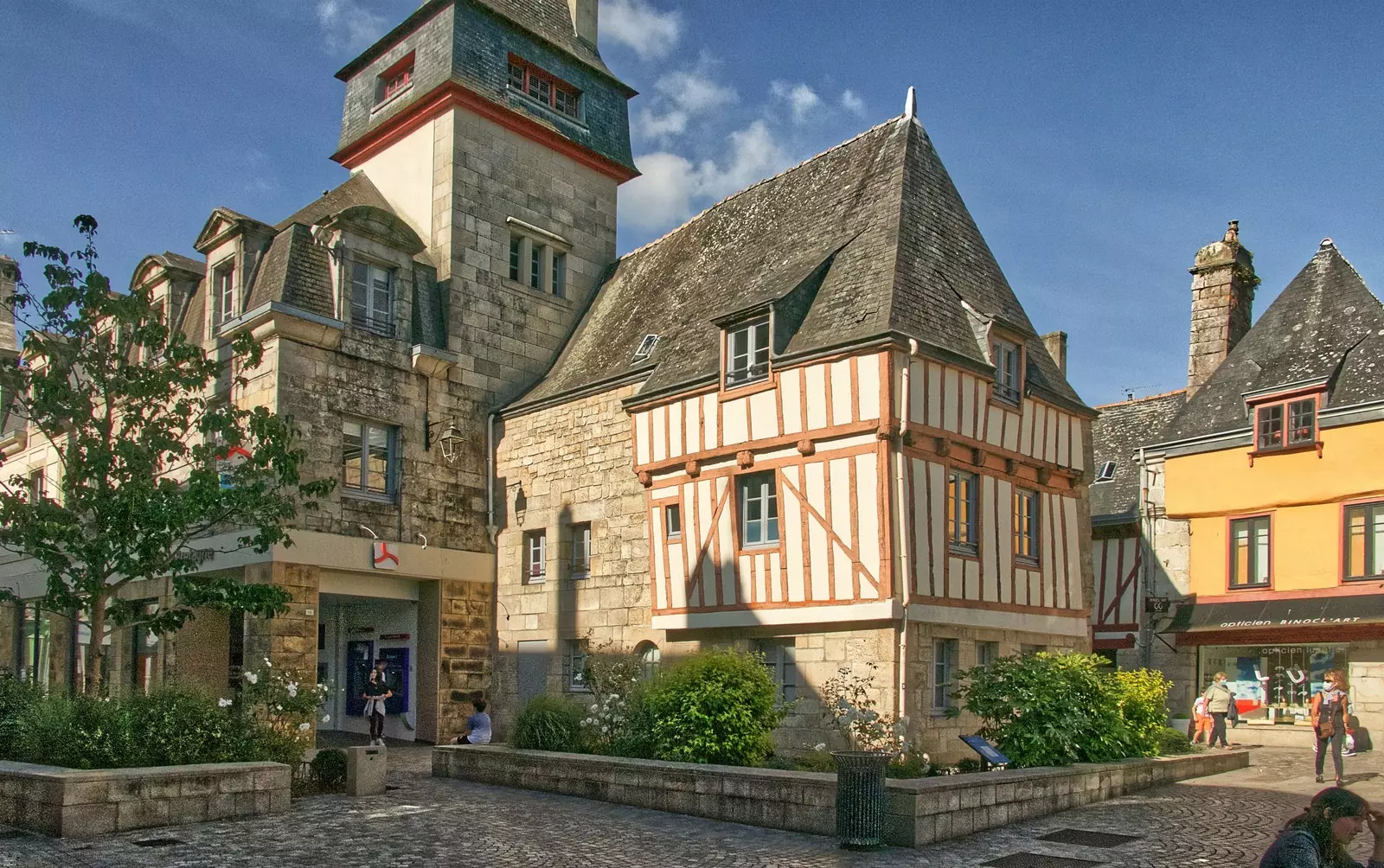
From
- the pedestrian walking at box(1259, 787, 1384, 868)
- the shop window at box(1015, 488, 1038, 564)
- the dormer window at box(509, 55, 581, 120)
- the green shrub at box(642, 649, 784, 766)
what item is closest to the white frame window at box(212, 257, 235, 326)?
the dormer window at box(509, 55, 581, 120)

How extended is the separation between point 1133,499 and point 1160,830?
1277cm

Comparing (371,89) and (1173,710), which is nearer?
(1173,710)

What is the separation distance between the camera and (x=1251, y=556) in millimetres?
18641

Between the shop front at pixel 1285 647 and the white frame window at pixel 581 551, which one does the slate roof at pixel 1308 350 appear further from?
the white frame window at pixel 581 551

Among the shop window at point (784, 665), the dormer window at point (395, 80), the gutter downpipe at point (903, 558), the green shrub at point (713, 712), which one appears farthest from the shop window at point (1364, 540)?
the dormer window at point (395, 80)

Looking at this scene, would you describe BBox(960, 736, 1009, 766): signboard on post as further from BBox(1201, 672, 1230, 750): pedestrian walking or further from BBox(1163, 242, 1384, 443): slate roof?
BBox(1163, 242, 1384, 443): slate roof

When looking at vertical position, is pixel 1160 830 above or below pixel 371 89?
below

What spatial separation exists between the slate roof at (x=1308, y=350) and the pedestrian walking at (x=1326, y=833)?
1480 centimetres

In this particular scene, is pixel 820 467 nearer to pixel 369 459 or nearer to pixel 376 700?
pixel 369 459

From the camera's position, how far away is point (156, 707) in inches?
407

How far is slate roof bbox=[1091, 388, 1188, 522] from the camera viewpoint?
21.8 meters

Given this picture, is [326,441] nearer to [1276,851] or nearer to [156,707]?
[156,707]

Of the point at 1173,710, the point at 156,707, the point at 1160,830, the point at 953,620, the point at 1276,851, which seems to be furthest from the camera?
the point at 1173,710

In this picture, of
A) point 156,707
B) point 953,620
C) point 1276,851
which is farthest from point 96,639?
point 1276,851
